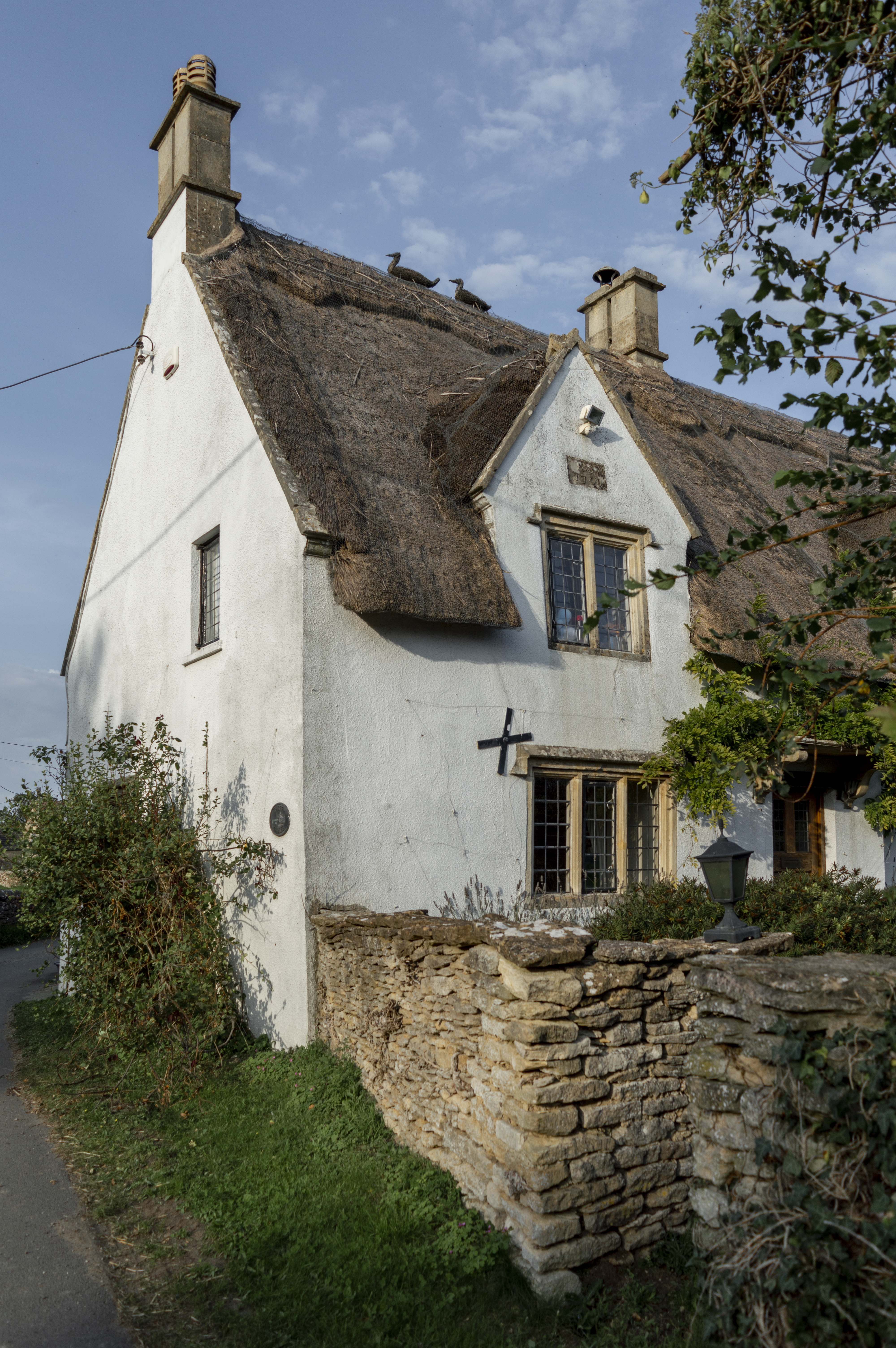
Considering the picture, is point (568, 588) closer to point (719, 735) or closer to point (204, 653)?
point (719, 735)

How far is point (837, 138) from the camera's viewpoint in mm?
4129

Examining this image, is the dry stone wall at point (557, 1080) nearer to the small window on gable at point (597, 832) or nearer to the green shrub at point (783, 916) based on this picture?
the green shrub at point (783, 916)

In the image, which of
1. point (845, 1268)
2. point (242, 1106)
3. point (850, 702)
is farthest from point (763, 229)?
point (242, 1106)

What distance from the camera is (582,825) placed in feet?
32.0

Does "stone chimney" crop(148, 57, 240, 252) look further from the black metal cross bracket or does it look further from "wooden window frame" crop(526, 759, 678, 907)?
"wooden window frame" crop(526, 759, 678, 907)

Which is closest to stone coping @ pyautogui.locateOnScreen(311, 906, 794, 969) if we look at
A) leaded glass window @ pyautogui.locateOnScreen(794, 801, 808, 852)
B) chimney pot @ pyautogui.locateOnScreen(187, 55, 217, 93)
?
leaded glass window @ pyautogui.locateOnScreen(794, 801, 808, 852)

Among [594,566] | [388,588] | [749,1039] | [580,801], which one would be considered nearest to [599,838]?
[580,801]

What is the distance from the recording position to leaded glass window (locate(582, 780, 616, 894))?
9781 millimetres

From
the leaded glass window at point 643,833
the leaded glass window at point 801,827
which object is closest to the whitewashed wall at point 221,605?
the leaded glass window at point 643,833

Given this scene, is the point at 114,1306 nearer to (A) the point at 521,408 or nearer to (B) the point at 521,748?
(B) the point at 521,748

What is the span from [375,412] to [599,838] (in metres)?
5.25

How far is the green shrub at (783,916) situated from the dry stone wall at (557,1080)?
1.75 meters

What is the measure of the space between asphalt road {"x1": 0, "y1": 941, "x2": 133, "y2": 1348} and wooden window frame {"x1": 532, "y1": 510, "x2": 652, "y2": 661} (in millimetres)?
6359

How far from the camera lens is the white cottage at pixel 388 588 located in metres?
8.31
